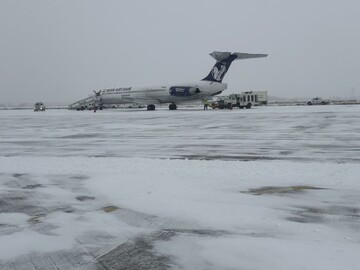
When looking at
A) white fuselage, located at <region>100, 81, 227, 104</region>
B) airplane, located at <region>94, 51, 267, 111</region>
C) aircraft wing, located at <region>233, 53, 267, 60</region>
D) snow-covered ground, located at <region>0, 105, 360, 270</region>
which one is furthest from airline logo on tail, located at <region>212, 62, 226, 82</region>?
snow-covered ground, located at <region>0, 105, 360, 270</region>

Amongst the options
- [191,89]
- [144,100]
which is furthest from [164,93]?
[191,89]

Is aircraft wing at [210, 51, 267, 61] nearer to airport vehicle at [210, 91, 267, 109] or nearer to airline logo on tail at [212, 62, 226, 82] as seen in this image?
airline logo on tail at [212, 62, 226, 82]

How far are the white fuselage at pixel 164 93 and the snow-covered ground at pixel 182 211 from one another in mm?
42865

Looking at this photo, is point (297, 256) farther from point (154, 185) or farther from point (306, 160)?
point (306, 160)

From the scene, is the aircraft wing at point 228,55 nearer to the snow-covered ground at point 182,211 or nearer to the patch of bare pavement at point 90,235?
the snow-covered ground at point 182,211

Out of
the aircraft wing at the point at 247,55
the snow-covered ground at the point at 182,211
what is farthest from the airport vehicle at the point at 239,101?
the snow-covered ground at the point at 182,211

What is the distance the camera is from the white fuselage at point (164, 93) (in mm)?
54344

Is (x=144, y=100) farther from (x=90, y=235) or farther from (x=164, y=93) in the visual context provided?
(x=90, y=235)

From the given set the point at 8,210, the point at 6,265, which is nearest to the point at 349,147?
the point at 8,210

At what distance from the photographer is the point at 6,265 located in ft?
13.9

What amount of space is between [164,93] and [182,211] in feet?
172

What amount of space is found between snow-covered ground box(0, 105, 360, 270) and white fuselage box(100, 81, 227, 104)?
141 feet

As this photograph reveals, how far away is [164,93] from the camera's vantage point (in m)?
57.8

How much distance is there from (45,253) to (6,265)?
454mm
